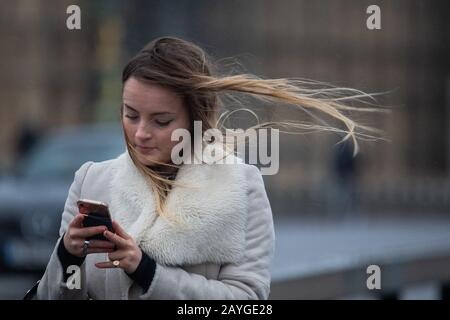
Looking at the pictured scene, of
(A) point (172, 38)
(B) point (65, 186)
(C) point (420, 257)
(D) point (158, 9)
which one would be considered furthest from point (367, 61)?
(A) point (172, 38)

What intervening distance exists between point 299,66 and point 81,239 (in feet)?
106

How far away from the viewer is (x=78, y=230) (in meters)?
2.62

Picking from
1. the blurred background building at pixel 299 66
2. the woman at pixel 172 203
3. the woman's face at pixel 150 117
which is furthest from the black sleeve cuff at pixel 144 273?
the blurred background building at pixel 299 66

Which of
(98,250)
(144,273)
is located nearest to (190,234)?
(144,273)

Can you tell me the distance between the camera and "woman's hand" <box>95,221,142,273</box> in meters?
2.63

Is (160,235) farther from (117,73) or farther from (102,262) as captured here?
(117,73)

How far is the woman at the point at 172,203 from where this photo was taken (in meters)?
2.76

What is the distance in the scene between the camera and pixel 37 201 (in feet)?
32.0

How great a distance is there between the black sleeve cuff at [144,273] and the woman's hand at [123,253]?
26mm

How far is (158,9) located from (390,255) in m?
24.1

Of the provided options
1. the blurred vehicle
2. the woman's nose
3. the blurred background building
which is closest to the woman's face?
the woman's nose

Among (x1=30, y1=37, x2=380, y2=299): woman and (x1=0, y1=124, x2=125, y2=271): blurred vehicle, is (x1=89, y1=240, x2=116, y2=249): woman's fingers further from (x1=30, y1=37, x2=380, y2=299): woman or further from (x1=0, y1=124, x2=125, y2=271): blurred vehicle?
(x1=0, y1=124, x2=125, y2=271): blurred vehicle

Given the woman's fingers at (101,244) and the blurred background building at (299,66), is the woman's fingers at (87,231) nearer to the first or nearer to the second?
the woman's fingers at (101,244)

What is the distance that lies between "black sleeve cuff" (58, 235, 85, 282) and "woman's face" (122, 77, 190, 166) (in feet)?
1.00
